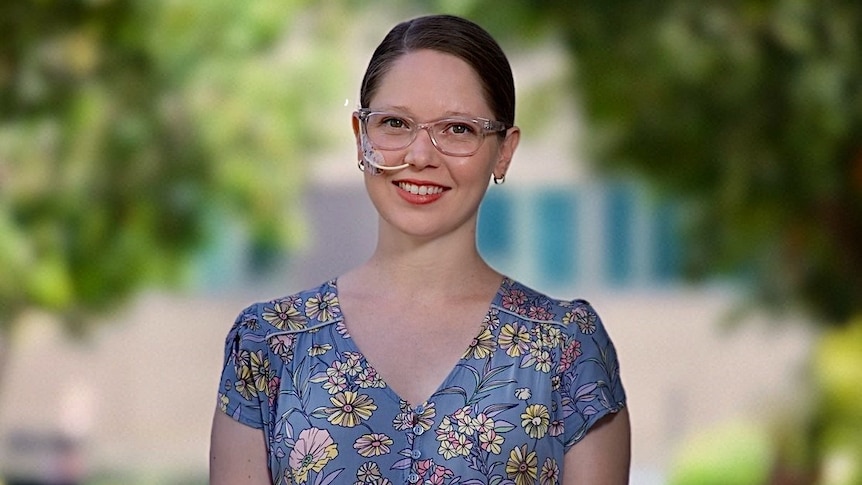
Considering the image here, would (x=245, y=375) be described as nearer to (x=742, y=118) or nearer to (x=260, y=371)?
(x=260, y=371)

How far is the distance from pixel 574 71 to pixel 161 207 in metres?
1.37

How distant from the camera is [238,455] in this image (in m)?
1.47

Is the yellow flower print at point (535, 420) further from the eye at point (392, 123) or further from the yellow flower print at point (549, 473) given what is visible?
the eye at point (392, 123)

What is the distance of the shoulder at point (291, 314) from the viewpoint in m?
1.52

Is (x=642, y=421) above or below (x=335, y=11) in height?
below

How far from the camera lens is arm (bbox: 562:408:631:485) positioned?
1.46m

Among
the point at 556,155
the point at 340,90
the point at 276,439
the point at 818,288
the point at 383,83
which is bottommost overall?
the point at 276,439

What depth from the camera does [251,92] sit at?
15.0 ft

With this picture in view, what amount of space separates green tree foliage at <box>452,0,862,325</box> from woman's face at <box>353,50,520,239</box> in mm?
3081

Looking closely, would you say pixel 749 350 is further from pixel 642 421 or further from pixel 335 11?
pixel 335 11

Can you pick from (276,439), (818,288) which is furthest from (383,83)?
(818,288)

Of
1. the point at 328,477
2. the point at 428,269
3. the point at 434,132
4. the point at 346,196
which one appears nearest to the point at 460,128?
the point at 434,132

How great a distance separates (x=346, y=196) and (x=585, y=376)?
3039mm

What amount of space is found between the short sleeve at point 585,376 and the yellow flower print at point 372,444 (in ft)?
0.60
